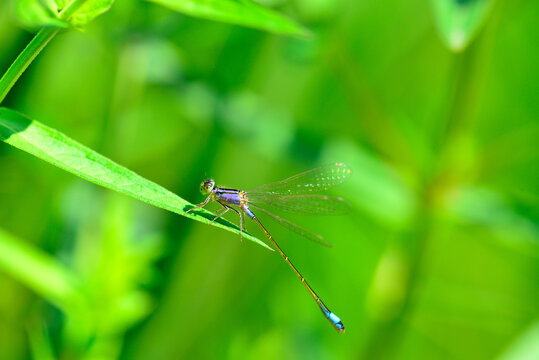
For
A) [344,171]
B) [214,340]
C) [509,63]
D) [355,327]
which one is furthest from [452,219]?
[509,63]

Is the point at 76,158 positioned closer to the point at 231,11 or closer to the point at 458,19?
the point at 231,11

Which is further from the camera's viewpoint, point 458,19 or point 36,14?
point 458,19

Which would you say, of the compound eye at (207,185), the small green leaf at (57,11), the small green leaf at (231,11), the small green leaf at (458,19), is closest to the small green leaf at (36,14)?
the small green leaf at (57,11)

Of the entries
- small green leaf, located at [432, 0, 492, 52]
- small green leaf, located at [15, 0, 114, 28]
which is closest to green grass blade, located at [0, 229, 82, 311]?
small green leaf, located at [15, 0, 114, 28]

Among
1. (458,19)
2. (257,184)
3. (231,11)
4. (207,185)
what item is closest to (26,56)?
(231,11)

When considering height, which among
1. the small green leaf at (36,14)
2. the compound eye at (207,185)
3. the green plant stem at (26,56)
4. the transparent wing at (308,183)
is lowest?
the transparent wing at (308,183)

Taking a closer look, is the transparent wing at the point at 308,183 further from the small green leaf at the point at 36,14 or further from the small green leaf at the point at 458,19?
the small green leaf at the point at 36,14

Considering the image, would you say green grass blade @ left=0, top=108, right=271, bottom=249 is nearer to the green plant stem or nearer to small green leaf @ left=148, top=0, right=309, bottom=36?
the green plant stem
